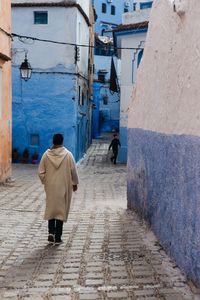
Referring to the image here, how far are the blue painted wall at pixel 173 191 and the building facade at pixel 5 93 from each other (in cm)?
736

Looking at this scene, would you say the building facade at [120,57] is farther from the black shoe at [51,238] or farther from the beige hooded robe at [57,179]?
the black shoe at [51,238]

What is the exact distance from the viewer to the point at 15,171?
754 inches

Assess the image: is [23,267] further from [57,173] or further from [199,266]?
[199,266]

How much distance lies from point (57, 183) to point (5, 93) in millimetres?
8851

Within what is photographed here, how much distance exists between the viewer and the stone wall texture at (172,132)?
14.3 feet

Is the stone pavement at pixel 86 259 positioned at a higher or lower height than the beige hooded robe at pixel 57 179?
lower

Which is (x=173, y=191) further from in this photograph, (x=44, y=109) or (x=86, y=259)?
(x=44, y=109)

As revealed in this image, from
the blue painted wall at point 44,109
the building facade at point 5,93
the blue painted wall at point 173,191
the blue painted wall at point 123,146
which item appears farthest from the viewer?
the blue painted wall at point 123,146

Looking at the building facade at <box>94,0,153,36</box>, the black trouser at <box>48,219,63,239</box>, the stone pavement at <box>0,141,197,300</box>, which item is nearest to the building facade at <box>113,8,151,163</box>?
the stone pavement at <box>0,141,197,300</box>

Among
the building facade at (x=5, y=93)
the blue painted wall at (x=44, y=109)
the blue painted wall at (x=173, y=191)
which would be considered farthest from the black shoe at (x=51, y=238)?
the blue painted wall at (x=44, y=109)

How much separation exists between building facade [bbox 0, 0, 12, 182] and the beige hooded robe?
781 cm

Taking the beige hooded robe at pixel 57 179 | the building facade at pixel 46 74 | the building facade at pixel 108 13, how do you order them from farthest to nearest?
the building facade at pixel 108 13 < the building facade at pixel 46 74 < the beige hooded robe at pixel 57 179

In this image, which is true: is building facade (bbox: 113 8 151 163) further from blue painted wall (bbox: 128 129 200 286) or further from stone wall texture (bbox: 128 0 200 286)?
blue painted wall (bbox: 128 129 200 286)

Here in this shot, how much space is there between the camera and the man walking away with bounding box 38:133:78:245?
637 centimetres
